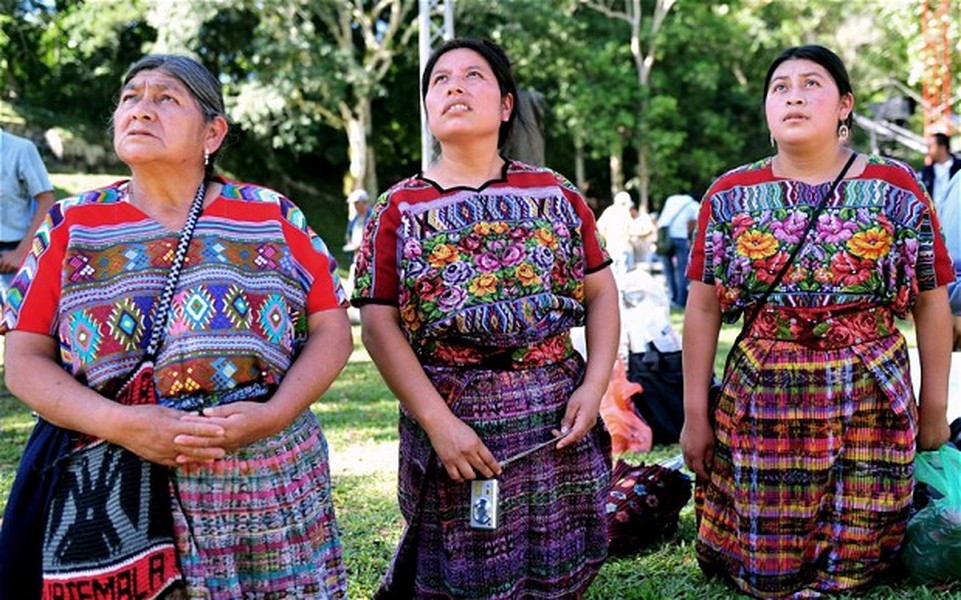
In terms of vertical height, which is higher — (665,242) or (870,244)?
(665,242)

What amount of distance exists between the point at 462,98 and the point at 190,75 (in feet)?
2.37

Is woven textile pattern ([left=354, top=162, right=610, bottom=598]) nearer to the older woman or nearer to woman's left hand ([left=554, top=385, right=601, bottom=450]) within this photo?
woman's left hand ([left=554, top=385, right=601, bottom=450])

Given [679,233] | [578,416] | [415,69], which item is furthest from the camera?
[415,69]

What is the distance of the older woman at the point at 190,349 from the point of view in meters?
2.03

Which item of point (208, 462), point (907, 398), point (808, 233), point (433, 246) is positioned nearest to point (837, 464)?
point (907, 398)

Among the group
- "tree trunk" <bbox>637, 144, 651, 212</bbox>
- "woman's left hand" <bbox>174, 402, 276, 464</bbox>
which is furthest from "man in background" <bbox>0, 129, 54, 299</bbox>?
"tree trunk" <bbox>637, 144, 651, 212</bbox>

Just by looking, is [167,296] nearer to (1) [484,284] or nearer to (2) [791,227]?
(1) [484,284]

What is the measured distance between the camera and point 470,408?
2.63 m

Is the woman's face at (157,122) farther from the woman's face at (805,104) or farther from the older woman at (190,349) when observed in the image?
the woman's face at (805,104)

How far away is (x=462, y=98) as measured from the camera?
2627 millimetres

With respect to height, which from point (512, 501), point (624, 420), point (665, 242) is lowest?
point (624, 420)

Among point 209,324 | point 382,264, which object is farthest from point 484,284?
point 209,324

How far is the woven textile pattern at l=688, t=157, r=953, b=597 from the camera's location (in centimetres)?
296

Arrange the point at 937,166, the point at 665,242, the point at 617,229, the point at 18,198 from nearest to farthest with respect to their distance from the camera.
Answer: the point at 18,198, the point at 937,166, the point at 617,229, the point at 665,242
